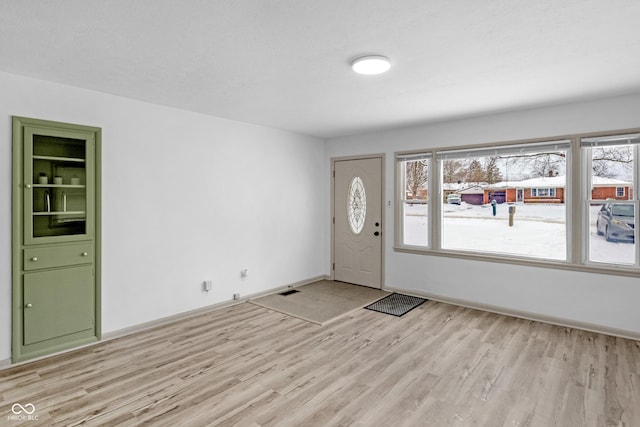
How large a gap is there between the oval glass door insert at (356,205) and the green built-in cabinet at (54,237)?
3.64 meters

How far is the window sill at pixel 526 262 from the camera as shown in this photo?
3.63 meters

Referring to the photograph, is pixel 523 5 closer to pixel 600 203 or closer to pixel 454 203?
pixel 600 203

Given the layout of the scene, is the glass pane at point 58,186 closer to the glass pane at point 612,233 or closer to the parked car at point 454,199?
the parked car at point 454,199

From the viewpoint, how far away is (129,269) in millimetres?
3703

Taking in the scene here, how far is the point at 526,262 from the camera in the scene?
4172 mm

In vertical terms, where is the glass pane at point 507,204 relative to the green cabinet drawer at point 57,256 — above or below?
above

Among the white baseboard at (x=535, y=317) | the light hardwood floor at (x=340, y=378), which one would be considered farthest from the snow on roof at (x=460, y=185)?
the light hardwood floor at (x=340, y=378)

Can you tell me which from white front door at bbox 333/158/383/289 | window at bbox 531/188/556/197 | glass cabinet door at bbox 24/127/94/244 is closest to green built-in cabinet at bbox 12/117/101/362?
glass cabinet door at bbox 24/127/94/244

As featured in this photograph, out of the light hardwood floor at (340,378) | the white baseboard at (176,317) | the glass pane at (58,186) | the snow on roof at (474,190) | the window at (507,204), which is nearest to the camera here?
the light hardwood floor at (340,378)

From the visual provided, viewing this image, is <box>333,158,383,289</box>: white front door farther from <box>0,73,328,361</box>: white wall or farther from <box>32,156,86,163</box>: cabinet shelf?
<box>32,156,86,163</box>: cabinet shelf

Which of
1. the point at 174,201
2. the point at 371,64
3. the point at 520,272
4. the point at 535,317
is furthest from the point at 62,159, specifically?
the point at 535,317

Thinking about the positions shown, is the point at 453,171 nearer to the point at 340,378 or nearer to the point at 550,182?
the point at 550,182

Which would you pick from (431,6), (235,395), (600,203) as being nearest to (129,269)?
(235,395)

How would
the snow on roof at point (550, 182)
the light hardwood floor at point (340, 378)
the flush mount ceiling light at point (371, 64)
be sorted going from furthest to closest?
the snow on roof at point (550, 182), the flush mount ceiling light at point (371, 64), the light hardwood floor at point (340, 378)
